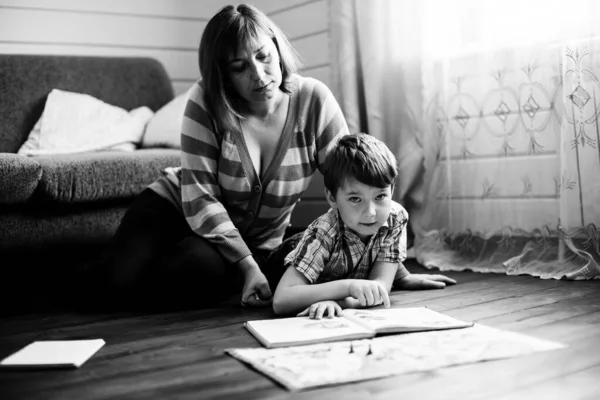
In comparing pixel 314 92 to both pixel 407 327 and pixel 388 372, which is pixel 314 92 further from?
pixel 388 372

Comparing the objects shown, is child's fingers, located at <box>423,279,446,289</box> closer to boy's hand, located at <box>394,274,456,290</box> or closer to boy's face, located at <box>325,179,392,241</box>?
boy's hand, located at <box>394,274,456,290</box>

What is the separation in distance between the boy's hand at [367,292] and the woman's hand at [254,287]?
0.25 m

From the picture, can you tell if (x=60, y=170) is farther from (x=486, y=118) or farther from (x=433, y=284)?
(x=486, y=118)

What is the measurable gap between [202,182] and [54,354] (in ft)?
2.14

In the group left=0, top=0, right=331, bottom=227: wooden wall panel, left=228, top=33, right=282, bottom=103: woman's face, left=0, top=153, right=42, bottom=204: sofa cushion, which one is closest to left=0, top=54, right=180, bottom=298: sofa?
left=0, top=153, right=42, bottom=204: sofa cushion

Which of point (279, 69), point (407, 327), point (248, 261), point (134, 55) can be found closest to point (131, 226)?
point (248, 261)

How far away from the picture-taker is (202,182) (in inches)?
68.9

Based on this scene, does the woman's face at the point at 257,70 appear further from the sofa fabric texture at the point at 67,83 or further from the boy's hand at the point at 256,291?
the sofa fabric texture at the point at 67,83

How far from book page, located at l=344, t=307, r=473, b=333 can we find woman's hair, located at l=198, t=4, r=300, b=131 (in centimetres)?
63

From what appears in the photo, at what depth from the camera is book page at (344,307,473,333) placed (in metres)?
1.28

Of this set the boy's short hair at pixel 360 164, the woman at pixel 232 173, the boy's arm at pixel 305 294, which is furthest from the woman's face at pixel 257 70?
the boy's arm at pixel 305 294

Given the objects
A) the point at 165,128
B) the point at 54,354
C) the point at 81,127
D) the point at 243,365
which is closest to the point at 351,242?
the point at 243,365

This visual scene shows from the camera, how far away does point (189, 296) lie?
1.81m

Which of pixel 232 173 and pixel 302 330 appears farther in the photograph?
pixel 232 173
